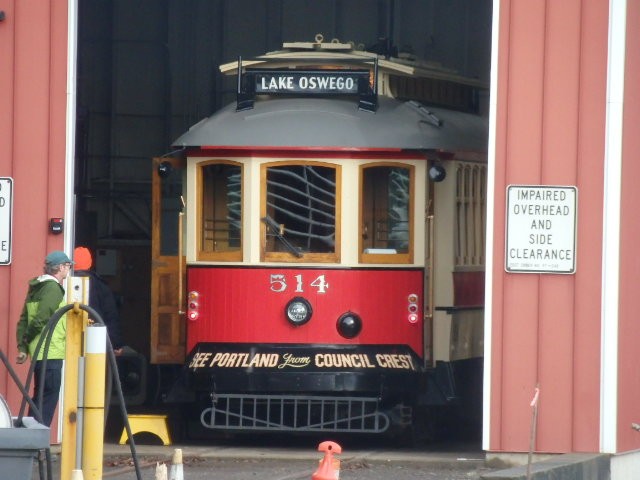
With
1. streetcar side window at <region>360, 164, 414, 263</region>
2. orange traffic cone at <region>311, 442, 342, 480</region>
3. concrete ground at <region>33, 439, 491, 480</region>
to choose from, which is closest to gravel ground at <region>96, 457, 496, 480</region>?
concrete ground at <region>33, 439, 491, 480</region>

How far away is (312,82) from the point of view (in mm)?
12969

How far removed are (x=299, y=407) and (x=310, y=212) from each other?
66.1 inches

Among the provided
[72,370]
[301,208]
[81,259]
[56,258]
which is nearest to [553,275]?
[301,208]

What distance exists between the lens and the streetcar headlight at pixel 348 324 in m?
12.4

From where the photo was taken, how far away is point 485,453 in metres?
11.5

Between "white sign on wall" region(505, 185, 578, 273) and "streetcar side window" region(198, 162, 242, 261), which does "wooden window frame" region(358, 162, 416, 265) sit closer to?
"streetcar side window" region(198, 162, 242, 261)

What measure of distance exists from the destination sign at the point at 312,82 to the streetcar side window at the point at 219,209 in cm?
84

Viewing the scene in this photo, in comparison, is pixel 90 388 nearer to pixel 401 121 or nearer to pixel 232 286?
pixel 232 286

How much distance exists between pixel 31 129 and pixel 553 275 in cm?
406

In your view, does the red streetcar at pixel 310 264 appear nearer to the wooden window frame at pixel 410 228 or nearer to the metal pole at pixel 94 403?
the wooden window frame at pixel 410 228

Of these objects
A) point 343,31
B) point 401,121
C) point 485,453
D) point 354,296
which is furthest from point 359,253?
point 343,31

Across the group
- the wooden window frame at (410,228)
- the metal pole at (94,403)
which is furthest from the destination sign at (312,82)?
the metal pole at (94,403)

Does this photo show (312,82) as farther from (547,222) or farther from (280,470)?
(280,470)

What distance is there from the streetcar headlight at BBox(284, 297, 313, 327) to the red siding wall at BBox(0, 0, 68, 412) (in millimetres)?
2030
